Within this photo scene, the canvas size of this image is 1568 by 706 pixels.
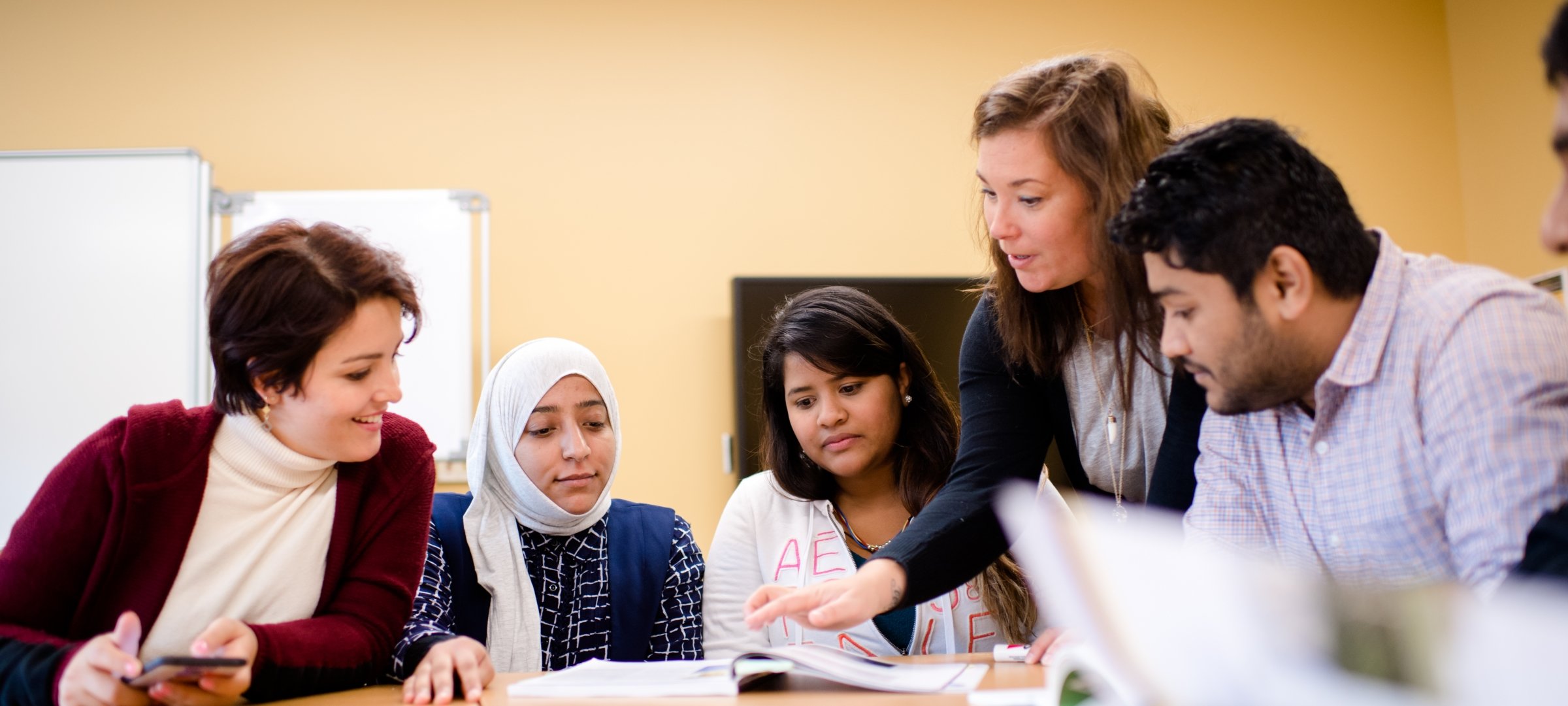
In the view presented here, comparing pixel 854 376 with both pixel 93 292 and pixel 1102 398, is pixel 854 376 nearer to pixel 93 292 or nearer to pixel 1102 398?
pixel 1102 398

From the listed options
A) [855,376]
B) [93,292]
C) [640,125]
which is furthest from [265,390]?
[640,125]

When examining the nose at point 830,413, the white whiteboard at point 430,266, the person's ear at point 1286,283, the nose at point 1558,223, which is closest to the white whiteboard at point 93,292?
the white whiteboard at point 430,266

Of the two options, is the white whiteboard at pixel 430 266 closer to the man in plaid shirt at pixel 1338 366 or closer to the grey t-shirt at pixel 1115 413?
the grey t-shirt at pixel 1115 413

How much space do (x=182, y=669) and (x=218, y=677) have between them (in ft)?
0.28

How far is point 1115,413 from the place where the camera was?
1.64m

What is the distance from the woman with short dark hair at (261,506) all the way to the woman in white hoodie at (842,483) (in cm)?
70

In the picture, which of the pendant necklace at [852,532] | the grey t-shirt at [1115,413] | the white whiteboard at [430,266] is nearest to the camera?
the grey t-shirt at [1115,413]

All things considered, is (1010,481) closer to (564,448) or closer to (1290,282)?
(1290,282)

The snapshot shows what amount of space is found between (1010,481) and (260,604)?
1.04 m


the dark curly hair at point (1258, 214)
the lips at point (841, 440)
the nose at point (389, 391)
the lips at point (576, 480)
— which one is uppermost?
the dark curly hair at point (1258, 214)

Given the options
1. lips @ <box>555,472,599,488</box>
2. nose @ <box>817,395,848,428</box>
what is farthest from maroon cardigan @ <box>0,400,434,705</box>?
nose @ <box>817,395,848,428</box>

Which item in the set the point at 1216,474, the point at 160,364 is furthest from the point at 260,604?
the point at 160,364

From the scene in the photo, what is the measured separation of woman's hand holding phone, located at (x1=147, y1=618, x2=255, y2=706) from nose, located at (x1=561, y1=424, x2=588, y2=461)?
2.60 feet

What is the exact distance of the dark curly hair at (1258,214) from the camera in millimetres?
1146
